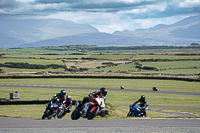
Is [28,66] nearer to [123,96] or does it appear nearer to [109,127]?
[123,96]

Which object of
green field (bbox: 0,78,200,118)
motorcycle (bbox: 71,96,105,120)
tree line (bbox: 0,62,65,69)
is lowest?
green field (bbox: 0,78,200,118)

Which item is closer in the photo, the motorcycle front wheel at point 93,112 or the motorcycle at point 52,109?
the motorcycle front wheel at point 93,112

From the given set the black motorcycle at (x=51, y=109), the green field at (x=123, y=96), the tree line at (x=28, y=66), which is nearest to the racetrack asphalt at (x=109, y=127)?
the black motorcycle at (x=51, y=109)

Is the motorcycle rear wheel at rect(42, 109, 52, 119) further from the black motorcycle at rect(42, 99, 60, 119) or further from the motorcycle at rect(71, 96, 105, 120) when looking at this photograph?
the motorcycle at rect(71, 96, 105, 120)

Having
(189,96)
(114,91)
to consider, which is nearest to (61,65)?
(114,91)

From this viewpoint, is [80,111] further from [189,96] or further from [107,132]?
[189,96]

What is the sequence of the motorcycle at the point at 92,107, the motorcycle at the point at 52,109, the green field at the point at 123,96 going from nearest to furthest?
the motorcycle at the point at 92,107, the motorcycle at the point at 52,109, the green field at the point at 123,96

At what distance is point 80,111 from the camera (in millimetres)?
18047

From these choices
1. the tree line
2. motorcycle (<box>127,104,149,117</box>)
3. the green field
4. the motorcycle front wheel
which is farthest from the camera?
the tree line

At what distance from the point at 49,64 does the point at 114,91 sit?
63999 millimetres

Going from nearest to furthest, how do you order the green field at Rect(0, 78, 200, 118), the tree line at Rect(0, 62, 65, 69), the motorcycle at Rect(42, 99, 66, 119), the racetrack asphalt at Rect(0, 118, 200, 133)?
the racetrack asphalt at Rect(0, 118, 200, 133) < the motorcycle at Rect(42, 99, 66, 119) < the green field at Rect(0, 78, 200, 118) < the tree line at Rect(0, 62, 65, 69)

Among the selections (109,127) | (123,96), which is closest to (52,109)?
(109,127)

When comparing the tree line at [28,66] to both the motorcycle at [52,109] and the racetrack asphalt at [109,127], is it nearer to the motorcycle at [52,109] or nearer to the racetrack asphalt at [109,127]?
Answer: the motorcycle at [52,109]

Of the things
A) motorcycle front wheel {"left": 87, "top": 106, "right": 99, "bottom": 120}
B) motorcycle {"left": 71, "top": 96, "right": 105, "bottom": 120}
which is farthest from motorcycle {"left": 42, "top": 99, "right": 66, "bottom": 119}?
motorcycle front wheel {"left": 87, "top": 106, "right": 99, "bottom": 120}
